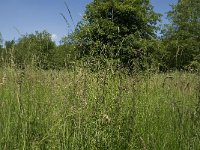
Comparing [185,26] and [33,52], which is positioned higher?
[185,26]

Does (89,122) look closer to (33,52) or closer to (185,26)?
(33,52)

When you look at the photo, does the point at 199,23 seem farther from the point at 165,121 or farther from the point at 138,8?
the point at 165,121

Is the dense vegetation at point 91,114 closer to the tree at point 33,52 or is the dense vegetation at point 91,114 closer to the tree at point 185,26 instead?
the tree at point 33,52

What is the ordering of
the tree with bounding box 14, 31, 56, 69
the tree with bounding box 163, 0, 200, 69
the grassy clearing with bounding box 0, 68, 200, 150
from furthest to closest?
1. the tree with bounding box 163, 0, 200, 69
2. the tree with bounding box 14, 31, 56, 69
3. the grassy clearing with bounding box 0, 68, 200, 150

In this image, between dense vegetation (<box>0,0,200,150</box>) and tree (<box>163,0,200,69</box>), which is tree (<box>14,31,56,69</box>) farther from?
tree (<box>163,0,200,69</box>)

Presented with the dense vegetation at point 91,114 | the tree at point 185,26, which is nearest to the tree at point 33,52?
the dense vegetation at point 91,114

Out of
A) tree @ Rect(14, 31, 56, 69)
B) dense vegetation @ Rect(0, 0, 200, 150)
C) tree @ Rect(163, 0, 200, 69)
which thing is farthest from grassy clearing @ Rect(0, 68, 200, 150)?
tree @ Rect(163, 0, 200, 69)

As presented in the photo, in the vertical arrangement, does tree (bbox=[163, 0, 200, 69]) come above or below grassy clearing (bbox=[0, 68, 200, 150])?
above

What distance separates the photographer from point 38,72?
5.37 m

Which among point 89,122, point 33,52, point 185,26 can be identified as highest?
point 185,26

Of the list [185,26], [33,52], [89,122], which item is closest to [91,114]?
[89,122]

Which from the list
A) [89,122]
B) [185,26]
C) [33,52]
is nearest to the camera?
[89,122]

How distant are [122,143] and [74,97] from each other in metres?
0.56

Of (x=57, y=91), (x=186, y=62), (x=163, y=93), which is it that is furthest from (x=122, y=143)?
(x=186, y=62)
